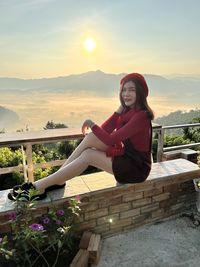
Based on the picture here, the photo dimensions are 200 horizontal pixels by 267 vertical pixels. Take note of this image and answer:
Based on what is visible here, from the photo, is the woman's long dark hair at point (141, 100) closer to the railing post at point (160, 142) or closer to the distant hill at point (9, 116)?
the railing post at point (160, 142)

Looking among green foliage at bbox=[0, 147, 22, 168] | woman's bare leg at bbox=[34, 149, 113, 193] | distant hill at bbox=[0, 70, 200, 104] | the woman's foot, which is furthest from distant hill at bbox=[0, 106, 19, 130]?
woman's bare leg at bbox=[34, 149, 113, 193]

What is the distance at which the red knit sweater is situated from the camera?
2.04 meters

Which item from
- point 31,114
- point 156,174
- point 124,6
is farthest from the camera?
point 31,114

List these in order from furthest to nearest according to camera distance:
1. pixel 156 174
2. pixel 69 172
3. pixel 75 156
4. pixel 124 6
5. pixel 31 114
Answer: pixel 31 114, pixel 124 6, pixel 156 174, pixel 75 156, pixel 69 172

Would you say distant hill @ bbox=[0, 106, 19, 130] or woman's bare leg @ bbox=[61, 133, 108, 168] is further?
distant hill @ bbox=[0, 106, 19, 130]

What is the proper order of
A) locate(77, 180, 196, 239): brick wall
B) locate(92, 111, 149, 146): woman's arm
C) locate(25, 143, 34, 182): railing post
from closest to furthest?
1. locate(92, 111, 149, 146): woman's arm
2. locate(77, 180, 196, 239): brick wall
3. locate(25, 143, 34, 182): railing post

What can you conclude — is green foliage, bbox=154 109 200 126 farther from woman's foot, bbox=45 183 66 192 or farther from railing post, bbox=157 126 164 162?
woman's foot, bbox=45 183 66 192

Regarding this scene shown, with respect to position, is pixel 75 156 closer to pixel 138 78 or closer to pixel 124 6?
pixel 138 78

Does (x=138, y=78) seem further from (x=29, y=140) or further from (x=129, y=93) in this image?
(x=29, y=140)

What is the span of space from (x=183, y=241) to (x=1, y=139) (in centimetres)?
192

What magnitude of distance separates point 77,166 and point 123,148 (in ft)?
1.41

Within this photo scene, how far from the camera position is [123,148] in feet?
7.20

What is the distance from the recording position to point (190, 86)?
53.1 metres

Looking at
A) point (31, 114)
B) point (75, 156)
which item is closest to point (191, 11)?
point (75, 156)
